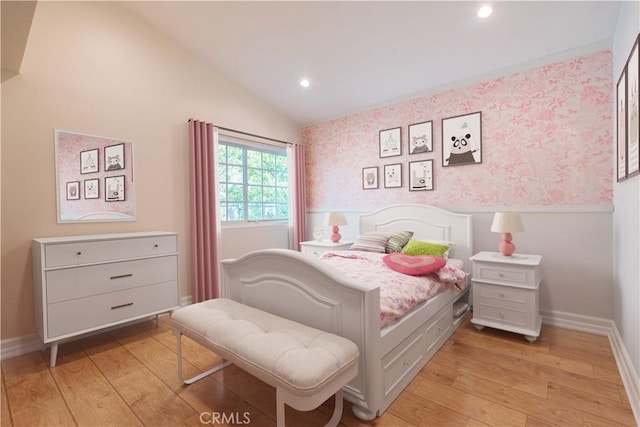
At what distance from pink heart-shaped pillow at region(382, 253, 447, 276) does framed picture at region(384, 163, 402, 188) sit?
143 centimetres

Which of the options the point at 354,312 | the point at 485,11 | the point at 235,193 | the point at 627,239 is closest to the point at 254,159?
the point at 235,193

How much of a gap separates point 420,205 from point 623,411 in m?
2.24

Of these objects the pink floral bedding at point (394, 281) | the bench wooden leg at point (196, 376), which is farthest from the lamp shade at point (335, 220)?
the bench wooden leg at point (196, 376)

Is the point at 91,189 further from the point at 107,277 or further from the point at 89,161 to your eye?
the point at 107,277

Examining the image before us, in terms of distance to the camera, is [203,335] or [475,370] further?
[475,370]

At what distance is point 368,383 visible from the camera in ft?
4.98

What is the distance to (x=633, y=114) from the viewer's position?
1.67 metres

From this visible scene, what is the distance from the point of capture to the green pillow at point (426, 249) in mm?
2881

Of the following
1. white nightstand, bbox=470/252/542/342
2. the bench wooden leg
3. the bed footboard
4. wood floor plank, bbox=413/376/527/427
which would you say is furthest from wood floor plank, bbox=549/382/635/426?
the bench wooden leg

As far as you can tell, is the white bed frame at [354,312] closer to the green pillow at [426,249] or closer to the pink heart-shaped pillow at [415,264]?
the pink heart-shaped pillow at [415,264]

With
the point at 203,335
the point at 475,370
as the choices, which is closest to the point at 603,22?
the point at 475,370

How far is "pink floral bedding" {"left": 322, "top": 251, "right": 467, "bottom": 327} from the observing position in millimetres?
1756

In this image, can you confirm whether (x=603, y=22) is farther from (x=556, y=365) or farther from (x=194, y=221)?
(x=194, y=221)

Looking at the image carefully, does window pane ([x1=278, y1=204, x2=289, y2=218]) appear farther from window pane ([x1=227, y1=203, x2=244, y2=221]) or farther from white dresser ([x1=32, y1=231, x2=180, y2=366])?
white dresser ([x1=32, y1=231, x2=180, y2=366])
